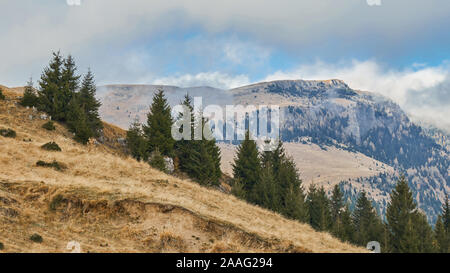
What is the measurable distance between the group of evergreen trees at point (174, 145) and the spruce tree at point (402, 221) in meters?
33.3

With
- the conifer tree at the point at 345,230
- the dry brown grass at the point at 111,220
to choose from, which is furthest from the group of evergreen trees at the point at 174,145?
the conifer tree at the point at 345,230

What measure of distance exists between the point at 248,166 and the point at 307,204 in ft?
53.1

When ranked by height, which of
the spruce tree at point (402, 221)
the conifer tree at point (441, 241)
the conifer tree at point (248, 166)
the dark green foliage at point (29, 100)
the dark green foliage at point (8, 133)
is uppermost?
the dark green foliage at point (29, 100)

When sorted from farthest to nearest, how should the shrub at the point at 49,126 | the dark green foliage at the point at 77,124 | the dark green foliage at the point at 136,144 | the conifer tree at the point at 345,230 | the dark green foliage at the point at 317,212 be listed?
the conifer tree at the point at 345,230 < the dark green foliage at the point at 317,212 < the dark green foliage at the point at 136,144 < the dark green foliage at the point at 77,124 < the shrub at the point at 49,126

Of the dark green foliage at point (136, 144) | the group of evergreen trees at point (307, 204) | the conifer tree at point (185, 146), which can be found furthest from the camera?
the conifer tree at point (185, 146)

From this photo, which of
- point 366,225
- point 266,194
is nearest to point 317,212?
point 366,225

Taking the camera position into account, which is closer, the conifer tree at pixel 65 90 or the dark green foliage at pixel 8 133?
the dark green foliage at pixel 8 133

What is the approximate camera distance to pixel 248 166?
5706cm

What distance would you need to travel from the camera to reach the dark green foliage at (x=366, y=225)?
2665 inches

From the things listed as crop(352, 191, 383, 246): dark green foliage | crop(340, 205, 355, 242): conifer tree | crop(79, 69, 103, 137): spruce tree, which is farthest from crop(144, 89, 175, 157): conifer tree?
crop(352, 191, 383, 246): dark green foliage

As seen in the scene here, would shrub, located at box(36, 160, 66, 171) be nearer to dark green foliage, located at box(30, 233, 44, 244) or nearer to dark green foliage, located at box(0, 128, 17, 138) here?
dark green foliage, located at box(0, 128, 17, 138)

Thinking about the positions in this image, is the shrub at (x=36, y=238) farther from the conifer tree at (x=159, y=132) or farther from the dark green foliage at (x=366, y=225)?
the dark green foliage at (x=366, y=225)

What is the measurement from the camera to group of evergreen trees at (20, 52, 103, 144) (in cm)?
4512
